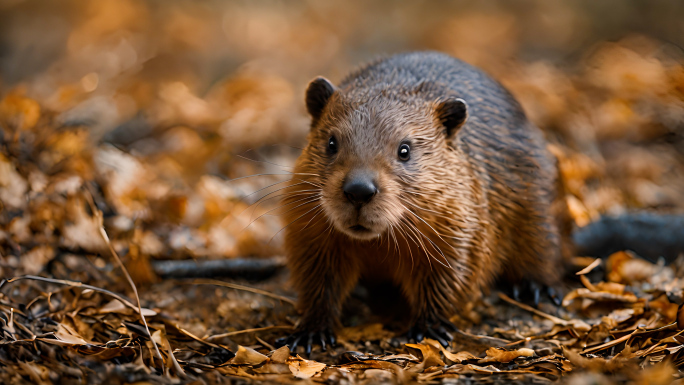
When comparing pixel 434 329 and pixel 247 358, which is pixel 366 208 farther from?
pixel 434 329

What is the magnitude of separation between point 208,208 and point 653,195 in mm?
5875

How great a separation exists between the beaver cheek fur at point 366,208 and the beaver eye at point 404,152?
0.99 ft

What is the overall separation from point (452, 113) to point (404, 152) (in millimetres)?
632

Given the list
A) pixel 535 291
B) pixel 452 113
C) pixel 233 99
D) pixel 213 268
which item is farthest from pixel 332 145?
pixel 233 99

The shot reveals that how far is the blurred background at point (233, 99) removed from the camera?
6270 millimetres

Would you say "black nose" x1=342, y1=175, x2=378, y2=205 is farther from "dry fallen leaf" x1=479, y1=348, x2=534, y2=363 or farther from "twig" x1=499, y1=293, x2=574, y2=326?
"twig" x1=499, y1=293, x2=574, y2=326

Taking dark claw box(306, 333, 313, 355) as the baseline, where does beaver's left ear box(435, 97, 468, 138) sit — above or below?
above

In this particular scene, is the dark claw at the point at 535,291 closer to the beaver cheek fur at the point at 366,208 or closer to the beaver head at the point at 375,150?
the beaver head at the point at 375,150

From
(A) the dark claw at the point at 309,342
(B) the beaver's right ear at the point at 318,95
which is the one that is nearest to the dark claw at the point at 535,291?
(A) the dark claw at the point at 309,342

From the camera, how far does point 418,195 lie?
443 centimetres

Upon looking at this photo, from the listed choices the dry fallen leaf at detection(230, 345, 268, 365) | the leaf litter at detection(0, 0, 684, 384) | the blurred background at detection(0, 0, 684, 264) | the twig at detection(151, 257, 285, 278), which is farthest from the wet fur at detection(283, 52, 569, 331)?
the twig at detection(151, 257, 285, 278)

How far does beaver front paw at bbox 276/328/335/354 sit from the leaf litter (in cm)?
15

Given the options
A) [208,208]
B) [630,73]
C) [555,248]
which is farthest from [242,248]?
[630,73]

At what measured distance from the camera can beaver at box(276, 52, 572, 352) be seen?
4.29m
